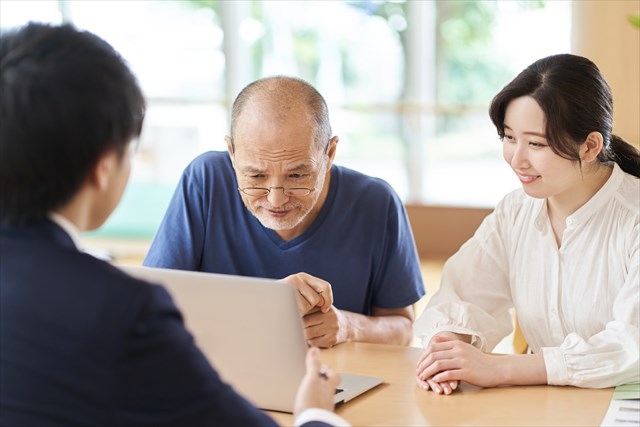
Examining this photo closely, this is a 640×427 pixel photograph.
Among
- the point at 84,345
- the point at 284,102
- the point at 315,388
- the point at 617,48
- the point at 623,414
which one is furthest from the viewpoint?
the point at 617,48

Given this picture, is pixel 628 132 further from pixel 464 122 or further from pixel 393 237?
pixel 393 237

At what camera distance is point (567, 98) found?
1.96 m

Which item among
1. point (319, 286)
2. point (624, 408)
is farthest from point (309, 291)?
point (624, 408)

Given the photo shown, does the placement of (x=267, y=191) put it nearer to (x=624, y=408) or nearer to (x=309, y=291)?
(x=309, y=291)

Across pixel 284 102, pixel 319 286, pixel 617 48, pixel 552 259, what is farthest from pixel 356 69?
pixel 319 286

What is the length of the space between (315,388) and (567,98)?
0.91 m

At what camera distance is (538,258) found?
215 centimetres

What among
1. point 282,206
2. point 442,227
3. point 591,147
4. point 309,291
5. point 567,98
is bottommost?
point 442,227

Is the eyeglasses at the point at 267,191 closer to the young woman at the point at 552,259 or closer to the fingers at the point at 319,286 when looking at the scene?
the fingers at the point at 319,286

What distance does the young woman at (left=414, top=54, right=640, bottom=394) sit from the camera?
1836 mm

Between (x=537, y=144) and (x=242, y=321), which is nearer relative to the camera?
(x=242, y=321)

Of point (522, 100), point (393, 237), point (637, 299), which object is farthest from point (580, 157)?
point (393, 237)

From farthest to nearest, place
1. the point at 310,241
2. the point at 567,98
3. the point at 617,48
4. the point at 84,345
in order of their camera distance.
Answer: the point at 617,48 → the point at 310,241 → the point at 567,98 → the point at 84,345

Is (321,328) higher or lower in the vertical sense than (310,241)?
lower
